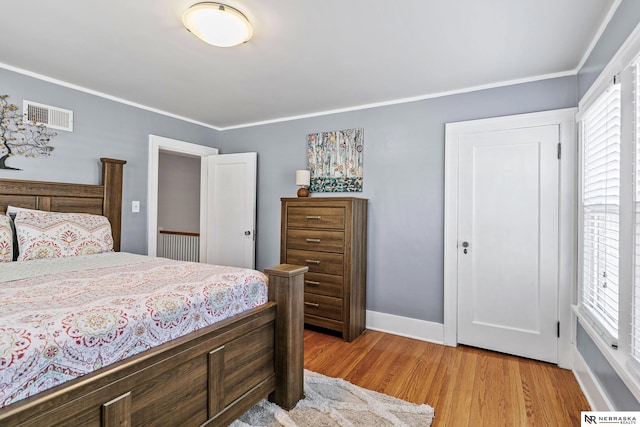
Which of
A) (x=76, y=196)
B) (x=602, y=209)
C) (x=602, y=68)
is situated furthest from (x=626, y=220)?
(x=76, y=196)

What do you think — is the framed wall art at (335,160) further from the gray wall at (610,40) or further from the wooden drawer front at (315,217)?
the gray wall at (610,40)

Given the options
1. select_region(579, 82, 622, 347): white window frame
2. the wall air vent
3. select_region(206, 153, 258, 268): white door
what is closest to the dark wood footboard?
select_region(579, 82, 622, 347): white window frame

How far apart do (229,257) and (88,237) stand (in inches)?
66.8

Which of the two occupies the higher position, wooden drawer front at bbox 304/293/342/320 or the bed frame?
the bed frame

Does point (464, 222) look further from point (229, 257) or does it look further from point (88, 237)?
point (88, 237)

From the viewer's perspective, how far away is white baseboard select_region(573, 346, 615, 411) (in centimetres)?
178

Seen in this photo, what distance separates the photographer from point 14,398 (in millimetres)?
907

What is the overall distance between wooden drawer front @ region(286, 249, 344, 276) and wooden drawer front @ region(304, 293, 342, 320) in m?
0.26

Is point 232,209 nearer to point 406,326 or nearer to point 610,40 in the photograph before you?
point 406,326

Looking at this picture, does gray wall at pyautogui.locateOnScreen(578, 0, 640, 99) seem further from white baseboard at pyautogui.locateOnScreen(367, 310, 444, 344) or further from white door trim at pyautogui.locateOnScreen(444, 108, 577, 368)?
white baseboard at pyautogui.locateOnScreen(367, 310, 444, 344)

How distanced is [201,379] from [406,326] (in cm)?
224

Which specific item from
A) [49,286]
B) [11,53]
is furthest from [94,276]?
[11,53]

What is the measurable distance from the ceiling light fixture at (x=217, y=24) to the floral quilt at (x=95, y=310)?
55.6 inches

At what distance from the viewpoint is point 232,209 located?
4.11 meters
